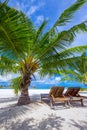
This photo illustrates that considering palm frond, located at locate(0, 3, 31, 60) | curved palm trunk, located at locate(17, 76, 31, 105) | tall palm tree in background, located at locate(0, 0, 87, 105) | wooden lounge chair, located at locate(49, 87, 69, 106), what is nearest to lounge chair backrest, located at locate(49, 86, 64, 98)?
wooden lounge chair, located at locate(49, 87, 69, 106)

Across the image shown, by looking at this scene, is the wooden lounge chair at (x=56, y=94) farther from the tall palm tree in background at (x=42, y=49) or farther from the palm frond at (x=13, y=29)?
the palm frond at (x=13, y=29)

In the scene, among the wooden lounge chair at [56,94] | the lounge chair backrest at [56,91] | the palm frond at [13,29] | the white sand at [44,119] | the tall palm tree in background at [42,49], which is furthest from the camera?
the lounge chair backrest at [56,91]

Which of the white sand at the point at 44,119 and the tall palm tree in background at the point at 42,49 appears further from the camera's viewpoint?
the tall palm tree in background at the point at 42,49

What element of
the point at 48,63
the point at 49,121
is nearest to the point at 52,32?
the point at 48,63

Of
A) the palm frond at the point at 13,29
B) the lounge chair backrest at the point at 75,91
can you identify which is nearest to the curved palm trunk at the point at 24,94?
the palm frond at the point at 13,29

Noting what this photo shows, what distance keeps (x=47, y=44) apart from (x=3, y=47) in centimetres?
210

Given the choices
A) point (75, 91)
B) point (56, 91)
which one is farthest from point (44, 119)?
point (75, 91)

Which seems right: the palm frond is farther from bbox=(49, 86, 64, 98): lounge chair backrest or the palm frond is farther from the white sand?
bbox=(49, 86, 64, 98): lounge chair backrest

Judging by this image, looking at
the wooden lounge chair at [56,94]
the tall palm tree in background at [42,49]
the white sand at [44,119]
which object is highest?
the tall palm tree in background at [42,49]

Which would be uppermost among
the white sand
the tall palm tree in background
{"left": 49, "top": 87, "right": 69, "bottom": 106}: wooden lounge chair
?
the tall palm tree in background

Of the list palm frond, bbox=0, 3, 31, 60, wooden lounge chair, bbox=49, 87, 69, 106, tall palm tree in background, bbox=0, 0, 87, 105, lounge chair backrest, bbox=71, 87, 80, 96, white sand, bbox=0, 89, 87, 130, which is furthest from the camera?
lounge chair backrest, bbox=71, 87, 80, 96

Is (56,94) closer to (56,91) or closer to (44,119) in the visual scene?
(56,91)

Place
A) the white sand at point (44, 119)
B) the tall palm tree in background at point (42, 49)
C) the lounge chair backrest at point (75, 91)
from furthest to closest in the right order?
the lounge chair backrest at point (75, 91) → the tall palm tree in background at point (42, 49) → the white sand at point (44, 119)

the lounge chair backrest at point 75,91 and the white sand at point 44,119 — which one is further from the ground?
the lounge chair backrest at point 75,91
